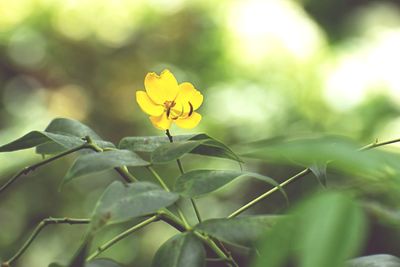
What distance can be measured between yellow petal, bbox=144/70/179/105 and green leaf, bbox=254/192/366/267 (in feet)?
0.60

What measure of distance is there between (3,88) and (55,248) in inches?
27.0

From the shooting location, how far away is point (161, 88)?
0.47 meters

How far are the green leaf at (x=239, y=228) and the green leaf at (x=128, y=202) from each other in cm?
2

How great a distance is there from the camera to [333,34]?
2883 millimetres

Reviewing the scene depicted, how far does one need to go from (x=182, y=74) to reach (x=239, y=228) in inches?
79.3

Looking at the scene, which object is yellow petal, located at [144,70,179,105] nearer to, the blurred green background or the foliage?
the foliage

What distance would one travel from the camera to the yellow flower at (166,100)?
46cm

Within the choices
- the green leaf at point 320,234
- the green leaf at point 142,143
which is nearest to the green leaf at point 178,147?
the green leaf at point 142,143

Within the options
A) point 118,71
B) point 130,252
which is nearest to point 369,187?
point 130,252

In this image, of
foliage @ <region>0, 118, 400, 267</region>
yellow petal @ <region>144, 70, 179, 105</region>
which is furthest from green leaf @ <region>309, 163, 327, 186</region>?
yellow petal @ <region>144, 70, 179, 105</region>

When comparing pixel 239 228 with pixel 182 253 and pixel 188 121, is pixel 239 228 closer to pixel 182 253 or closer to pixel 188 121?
pixel 182 253

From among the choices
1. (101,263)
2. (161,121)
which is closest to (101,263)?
(101,263)

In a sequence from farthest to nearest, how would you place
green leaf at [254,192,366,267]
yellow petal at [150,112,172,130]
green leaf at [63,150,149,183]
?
yellow petal at [150,112,172,130]
green leaf at [63,150,149,183]
green leaf at [254,192,366,267]

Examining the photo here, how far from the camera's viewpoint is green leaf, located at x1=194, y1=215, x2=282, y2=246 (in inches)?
13.3
